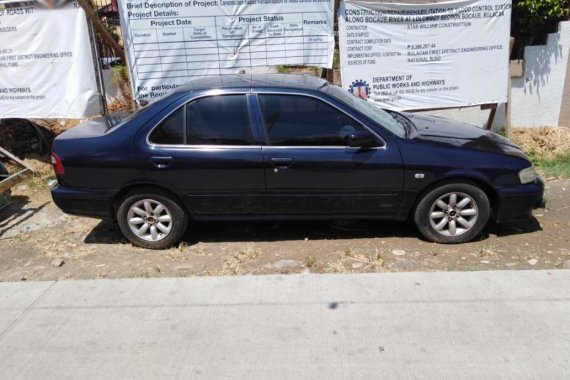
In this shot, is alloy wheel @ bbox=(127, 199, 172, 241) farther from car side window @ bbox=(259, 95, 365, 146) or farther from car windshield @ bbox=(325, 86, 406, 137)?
car windshield @ bbox=(325, 86, 406, 137)

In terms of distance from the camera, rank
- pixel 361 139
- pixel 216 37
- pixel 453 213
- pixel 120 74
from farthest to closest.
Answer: pixel 120 74
pixel 216 37
pixel 453 213
pixel 361 139

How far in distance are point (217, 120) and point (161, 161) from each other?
62 centimetres

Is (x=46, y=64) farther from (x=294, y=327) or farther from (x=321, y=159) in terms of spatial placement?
(x=294, y=327)

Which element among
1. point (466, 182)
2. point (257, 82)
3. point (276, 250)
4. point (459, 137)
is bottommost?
point (276, 250)

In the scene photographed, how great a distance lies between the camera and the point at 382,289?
4121mm

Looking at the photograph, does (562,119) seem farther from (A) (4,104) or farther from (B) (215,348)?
(A) (4,104)

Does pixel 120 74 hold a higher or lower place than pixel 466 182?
higher

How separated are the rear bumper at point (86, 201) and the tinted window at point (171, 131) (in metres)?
0.64

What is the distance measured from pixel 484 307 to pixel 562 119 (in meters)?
5.59

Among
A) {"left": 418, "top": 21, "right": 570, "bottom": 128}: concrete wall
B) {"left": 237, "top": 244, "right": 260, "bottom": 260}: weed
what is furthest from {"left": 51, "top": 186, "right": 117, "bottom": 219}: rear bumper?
{"left": 418, "top": 21, "right": 570, "bottom": 128}: concrete wall

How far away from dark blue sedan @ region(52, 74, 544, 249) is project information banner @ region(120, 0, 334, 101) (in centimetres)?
200

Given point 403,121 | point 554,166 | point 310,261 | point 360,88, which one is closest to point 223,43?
point 360,88

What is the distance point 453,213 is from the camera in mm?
4840

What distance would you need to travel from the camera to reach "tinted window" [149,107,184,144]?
4812 mm
